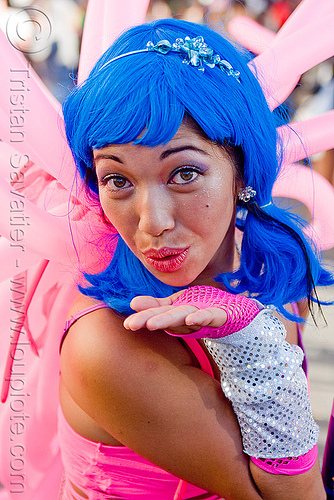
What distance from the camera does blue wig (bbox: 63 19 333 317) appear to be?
82 centimetres

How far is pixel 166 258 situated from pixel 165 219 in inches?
3.3

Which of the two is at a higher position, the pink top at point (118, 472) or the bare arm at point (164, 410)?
the bare arm at point (164, 410)

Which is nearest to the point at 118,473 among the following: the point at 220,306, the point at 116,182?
the point at 220,306

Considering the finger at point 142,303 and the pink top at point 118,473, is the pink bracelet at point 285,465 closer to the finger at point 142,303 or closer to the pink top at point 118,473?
the pink top at point 118,473

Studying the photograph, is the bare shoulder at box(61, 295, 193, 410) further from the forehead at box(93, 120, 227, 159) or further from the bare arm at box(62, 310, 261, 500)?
the forehead at box(93, 120, 227, 159)

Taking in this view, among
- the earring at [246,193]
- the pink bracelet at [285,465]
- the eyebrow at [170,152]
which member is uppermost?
the eyebrow at [170,152]

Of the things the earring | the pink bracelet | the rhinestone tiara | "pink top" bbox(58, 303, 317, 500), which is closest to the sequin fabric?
the pink bracelet

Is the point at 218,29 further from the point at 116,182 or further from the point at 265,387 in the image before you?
the point at 265,387

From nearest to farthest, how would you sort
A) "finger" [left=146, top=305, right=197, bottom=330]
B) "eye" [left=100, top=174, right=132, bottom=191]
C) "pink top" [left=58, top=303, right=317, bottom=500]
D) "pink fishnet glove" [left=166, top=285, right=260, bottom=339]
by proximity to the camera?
"finger" [left=146, top=305, right=197, bottom=330], "pink fishnet glove" [left=166, top=285, right=260, bottom=339], "eye" [left=100, top=174, right=132, bottom=191], "pink top" [left=58, top=303, right=317, bottom=500]

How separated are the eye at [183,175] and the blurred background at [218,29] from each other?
40cm

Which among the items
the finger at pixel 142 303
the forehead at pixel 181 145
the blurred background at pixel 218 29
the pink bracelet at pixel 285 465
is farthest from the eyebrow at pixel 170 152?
the pink bracelet at pixel 285 465

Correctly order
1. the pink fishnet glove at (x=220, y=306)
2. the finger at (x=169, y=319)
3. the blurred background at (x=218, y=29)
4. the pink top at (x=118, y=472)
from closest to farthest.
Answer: the finger at (x=169, y=319), the pink fishnet glove at (x=220, y=306), the pink top at (x=118, y=472), the blurred background at (x=218, y=29)

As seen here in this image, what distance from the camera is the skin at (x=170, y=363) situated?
0.86 meters

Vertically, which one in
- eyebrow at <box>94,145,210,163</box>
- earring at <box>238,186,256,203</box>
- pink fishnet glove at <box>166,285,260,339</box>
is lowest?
pink fishnet glove at <box>166,285,260,339</box>
